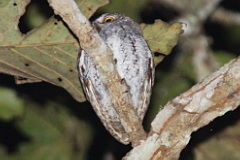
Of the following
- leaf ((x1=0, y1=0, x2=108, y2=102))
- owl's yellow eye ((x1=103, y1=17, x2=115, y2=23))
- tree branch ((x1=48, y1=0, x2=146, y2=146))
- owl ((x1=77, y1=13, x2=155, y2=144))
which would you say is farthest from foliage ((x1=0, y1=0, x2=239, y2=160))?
tree branch ((x1=48, y1=0, x2=146, y2=146))

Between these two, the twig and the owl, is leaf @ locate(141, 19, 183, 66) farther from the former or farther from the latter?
the twig

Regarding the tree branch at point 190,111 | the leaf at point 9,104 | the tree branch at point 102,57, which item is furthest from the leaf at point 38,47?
the tree branch at point 190,111

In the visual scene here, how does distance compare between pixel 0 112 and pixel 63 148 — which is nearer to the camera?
pixel 0 112

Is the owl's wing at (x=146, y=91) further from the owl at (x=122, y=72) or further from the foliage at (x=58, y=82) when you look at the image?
the foliage at (x=58, y=82)

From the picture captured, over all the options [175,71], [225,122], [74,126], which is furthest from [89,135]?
[225,122]

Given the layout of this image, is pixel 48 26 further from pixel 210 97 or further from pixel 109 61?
pixel 210 97

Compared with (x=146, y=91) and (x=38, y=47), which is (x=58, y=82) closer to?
(x=38, y=47)
